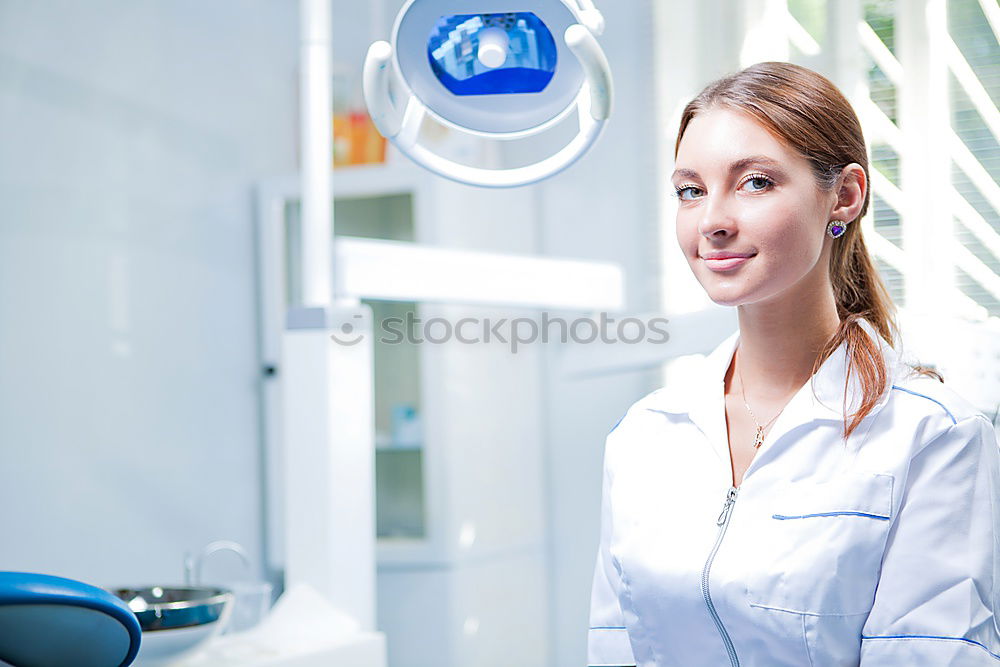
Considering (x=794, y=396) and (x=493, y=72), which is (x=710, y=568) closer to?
(x=794, y=396)

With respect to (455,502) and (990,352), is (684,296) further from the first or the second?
(990,352)

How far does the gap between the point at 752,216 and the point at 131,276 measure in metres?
1.81

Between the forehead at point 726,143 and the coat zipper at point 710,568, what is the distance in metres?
0.36

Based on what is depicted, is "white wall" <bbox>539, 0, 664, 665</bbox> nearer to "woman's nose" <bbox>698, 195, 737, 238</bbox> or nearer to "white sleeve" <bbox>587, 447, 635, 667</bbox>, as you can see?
"white sleeve" <bbox>587, 447, 635, 667</bbox>

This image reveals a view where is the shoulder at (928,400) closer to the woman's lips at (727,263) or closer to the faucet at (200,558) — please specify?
the woman's lips at (727,263)

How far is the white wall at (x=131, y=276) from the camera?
2.19 meters

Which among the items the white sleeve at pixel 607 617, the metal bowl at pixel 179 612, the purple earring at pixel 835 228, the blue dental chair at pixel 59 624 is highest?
the purple earring at pixel 835 228

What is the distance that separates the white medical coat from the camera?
958 mm

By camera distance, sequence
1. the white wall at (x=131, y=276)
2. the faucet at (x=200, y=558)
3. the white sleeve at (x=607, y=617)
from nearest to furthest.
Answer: the white sleeve at (x=607, y=617)
the faucet at (x=200, y=558)
the white wall at (x=131, y=276)

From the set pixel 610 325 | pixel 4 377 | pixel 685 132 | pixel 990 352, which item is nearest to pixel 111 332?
pixel 4 377

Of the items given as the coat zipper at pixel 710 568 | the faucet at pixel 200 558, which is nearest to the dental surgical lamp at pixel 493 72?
the coat zipper at pixel 710 568

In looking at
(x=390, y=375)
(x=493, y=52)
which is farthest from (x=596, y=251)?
(x=493, y=52)

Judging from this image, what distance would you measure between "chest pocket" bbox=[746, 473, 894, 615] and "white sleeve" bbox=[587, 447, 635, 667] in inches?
9.2

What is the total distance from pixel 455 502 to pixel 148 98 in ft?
4.31
